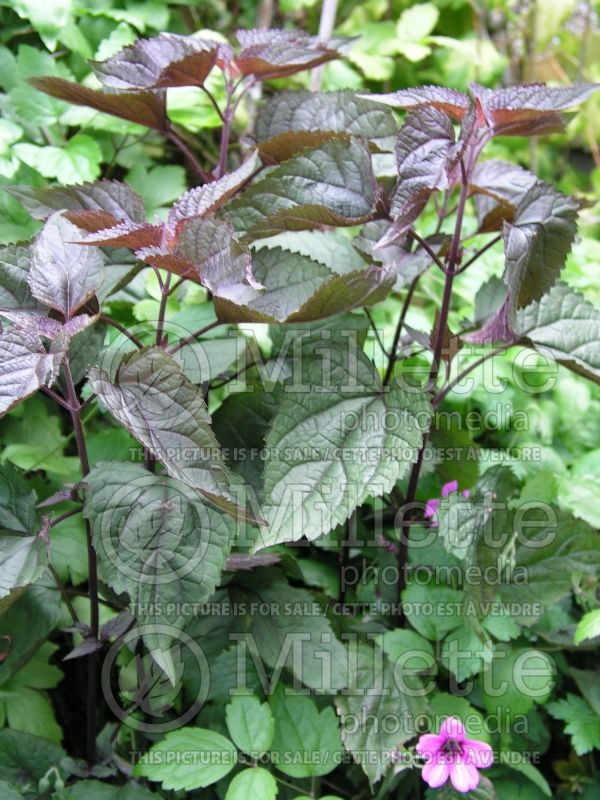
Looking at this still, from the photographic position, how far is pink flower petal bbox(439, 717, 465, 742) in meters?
0.86

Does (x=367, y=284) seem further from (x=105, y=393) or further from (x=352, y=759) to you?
(x=352, y=759)

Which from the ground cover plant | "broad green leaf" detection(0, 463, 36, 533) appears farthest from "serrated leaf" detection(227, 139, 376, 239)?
"broad green leaf" detection(0, 463, 36, 533)

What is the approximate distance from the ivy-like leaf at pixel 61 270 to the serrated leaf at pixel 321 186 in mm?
170

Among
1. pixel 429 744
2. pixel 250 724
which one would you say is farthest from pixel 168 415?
pixel 429 744

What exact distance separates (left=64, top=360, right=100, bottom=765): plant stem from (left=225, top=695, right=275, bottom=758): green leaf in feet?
0.56

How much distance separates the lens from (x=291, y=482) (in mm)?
769

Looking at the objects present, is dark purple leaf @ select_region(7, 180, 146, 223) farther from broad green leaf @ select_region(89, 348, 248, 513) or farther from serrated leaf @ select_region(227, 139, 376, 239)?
broad green leaf @ select_region(89, 348, 248, 513)

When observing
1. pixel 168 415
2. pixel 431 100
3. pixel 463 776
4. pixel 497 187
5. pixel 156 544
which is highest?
pixel 431 100

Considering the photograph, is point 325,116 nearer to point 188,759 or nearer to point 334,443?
point 334,443

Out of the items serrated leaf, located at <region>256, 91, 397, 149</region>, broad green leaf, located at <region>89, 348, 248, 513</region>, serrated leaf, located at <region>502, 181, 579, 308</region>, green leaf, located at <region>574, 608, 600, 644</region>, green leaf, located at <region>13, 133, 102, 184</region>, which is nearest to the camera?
broad green leaf, located at <region>89, 348, 248, 513</region>

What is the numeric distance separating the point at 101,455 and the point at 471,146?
616 millimetres

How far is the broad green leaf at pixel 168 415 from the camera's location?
66cm

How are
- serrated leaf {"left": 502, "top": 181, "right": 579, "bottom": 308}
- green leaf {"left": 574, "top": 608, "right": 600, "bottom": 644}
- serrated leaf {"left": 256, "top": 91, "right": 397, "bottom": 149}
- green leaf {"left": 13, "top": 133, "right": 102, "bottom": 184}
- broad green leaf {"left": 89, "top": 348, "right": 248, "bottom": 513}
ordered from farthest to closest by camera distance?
green leaf {"left": 13, "top": 133, "right": 102, "bottom": 184} → serrated leaf {"left": 256, "top": 91, "right": 397, "bottom": 149} → green leaf {"left": 574, "top": 608, "right": 600, "bottom": 644} → serrated leaf {"left": 502, "top": 181, "right": 579, "bottom": 308} → broad green leaf {"left": 89, "top": 348, "right": 248, "bottom": 513}

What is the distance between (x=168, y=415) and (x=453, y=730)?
48cm
